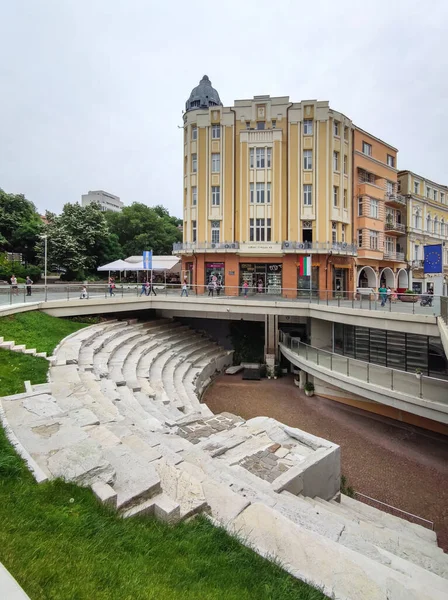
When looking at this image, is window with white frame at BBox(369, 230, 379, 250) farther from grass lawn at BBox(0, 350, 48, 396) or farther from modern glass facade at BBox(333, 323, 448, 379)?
grass lawn at BBox(0, 350, 48, 396)

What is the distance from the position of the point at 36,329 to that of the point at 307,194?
23409 mm

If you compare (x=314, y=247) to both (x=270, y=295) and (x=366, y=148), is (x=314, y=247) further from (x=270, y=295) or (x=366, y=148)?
(x=366, y=148)

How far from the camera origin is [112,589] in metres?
2.91

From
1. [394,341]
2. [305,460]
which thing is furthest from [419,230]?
[305,460]

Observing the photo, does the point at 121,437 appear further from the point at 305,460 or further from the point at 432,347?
the point at 432,347

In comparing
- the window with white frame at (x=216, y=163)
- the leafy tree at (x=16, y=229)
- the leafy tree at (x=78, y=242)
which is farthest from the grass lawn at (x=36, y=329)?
the leafy tree at (x=16, y=229)

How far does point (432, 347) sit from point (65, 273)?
1423 inches

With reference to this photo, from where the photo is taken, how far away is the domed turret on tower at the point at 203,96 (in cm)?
3809

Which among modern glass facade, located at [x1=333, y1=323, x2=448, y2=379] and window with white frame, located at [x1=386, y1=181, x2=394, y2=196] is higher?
window with white frame, located at [x1=386, y1=181, x2=394, y2=196]

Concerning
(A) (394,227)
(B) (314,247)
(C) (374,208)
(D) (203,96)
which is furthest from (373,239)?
(D) (203,96)

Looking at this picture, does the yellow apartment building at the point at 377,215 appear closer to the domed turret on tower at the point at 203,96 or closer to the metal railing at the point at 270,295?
the metal railing at the point at 270,295

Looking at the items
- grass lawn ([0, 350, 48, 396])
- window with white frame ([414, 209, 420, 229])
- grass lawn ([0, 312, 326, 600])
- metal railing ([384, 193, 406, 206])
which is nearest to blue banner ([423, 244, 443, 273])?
grass lawn ([0, 312, 326, 600])

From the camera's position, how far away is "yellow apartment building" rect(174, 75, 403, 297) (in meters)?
28.8

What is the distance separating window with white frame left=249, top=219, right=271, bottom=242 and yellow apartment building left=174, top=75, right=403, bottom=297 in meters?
0.09
